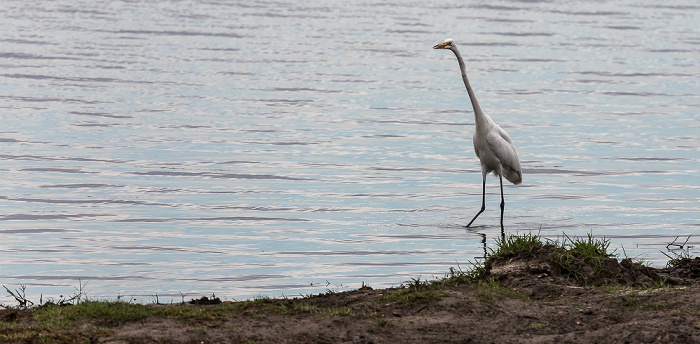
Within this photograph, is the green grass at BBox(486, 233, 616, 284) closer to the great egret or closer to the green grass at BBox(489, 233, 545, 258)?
the green grass at BBox(489, 233, 545, 258)

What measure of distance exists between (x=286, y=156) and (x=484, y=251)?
213 inches

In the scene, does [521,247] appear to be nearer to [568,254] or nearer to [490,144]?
[568,254]

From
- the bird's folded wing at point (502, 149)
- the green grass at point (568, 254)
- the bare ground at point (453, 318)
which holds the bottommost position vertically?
the bare ground at point (453, 318)

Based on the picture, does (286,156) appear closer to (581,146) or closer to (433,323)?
(581,146)

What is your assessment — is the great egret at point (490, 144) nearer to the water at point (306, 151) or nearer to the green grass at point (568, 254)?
the water at point (306, 151)

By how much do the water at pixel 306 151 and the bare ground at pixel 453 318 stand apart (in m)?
1.77

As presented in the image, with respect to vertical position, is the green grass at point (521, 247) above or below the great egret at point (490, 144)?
below

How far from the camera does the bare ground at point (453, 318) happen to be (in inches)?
245

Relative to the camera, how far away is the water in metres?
9.96

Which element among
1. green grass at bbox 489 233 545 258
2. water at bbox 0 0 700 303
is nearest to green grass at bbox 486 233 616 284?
green grass at bbox 489 233 545 258

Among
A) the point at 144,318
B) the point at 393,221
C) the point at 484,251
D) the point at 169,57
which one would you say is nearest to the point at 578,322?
the point at 144,318

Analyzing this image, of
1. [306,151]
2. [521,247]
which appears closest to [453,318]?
[521,247]

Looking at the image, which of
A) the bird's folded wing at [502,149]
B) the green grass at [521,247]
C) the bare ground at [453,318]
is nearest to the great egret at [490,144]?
the bird's folded wing at [502,149]

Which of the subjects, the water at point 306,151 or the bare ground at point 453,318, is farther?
the water at point 306,151
